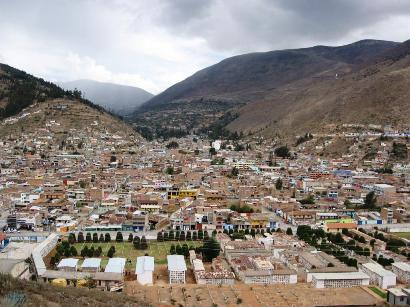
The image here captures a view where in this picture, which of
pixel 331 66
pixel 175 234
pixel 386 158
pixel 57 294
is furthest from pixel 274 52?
pixel 57 294

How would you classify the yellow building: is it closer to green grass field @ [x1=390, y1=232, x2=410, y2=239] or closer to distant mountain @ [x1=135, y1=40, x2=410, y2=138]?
green grass field @ [x1=390, y1=232, x2=410, y2=239]

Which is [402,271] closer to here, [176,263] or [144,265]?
[176,263]

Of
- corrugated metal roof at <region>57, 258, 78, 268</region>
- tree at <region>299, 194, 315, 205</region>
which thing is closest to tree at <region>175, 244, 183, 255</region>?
corrugated metal roof at <region>57, 258, 78, 268</region>

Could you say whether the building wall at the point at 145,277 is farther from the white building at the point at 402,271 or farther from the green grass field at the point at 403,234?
the green grass field at the point at 403,234

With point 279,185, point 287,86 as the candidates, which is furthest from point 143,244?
point 287,86

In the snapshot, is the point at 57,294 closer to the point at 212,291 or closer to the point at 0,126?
the point at 212,291

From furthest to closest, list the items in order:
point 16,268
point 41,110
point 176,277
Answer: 1. point 41,110
2. point 176,277
3. point 16,268
